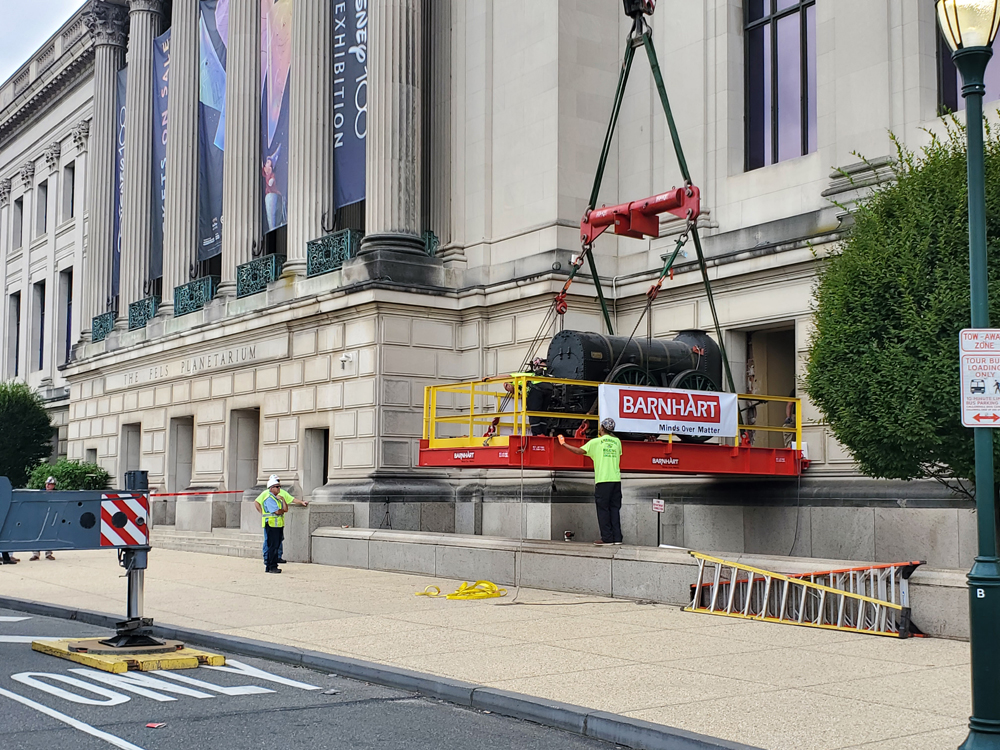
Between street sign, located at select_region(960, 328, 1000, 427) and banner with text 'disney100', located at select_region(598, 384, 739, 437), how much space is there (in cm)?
968

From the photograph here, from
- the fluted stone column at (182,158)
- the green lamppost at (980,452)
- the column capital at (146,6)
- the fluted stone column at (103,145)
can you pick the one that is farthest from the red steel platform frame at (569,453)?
the fluted stone column at (103,145)

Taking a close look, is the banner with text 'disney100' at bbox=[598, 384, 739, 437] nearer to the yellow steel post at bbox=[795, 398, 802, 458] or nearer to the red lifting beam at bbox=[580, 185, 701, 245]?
the yellow steel post at bbox=[795, 398, 802, 458]

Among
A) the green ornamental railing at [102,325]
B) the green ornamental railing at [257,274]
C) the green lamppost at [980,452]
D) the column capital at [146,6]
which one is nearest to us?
the green lamppost at [980,452]

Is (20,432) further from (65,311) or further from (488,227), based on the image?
(488,227)

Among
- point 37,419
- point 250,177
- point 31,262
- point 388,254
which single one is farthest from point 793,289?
point 31,262

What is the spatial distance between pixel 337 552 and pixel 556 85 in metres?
10.9

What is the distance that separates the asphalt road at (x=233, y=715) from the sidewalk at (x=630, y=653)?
2.55 ft

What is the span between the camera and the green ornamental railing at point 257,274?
30.5 m

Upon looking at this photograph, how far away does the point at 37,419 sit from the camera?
47312mm

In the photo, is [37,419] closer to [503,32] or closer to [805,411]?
[503,32]

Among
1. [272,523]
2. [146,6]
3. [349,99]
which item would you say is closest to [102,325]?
[146,6]

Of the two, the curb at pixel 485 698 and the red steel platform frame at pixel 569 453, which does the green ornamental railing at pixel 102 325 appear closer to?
the red steel platform frame at pixel 569 453

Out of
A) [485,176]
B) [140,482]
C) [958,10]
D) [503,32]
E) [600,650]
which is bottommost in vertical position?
[600,650]

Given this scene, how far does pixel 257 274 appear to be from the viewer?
31078mm
